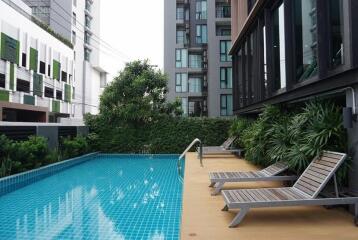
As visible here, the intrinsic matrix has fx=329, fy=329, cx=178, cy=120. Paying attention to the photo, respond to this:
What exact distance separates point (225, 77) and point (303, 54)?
2202 cm

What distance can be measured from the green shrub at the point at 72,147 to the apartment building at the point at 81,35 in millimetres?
33701

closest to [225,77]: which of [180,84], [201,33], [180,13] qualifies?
[180,84]

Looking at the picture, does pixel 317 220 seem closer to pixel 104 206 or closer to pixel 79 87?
pixel 104 206

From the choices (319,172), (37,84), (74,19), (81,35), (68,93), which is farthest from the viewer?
(81,35)

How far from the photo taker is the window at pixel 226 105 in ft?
94.1

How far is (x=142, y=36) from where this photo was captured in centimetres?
3522

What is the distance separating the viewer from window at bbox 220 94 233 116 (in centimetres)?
2869

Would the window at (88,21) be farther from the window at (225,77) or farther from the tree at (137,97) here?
the tree at (137,97)

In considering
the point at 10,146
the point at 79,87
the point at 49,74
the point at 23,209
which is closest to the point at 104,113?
the point at 10,146

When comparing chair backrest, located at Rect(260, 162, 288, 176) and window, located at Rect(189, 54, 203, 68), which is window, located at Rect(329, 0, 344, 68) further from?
window, located at Rect(189, 54, 203, 68)

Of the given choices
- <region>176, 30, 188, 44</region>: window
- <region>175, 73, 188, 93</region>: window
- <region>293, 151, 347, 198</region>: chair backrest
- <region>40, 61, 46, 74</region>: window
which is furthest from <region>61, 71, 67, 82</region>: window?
<region>293, 151, 347, 198</region>: chair backrest

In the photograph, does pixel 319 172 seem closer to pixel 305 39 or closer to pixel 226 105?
pixel 305 39

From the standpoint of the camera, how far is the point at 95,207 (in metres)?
6.88

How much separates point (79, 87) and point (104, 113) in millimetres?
36058
